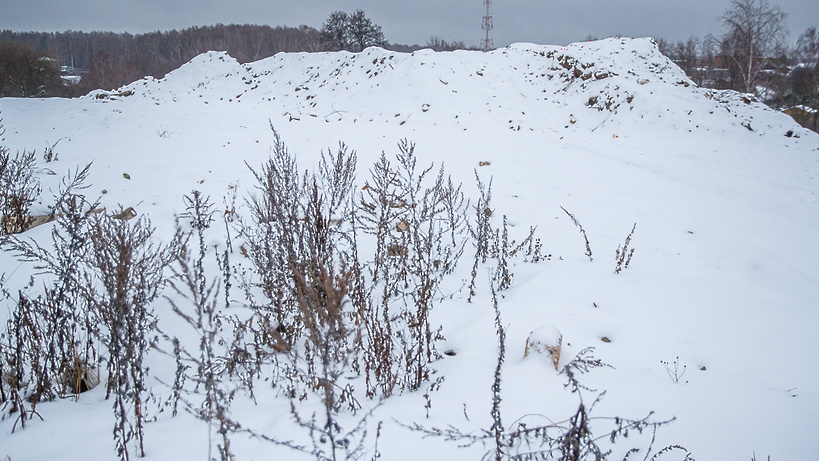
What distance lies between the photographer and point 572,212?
5.36 m

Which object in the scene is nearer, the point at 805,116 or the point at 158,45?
the point at 805,116

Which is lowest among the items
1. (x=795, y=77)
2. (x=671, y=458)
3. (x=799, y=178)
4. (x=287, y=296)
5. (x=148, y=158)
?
(x=671, y=458)

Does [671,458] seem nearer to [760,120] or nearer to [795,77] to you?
[760,120]

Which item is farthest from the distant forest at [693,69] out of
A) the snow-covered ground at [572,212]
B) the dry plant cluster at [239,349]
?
the dry plant cluster at [239,349]

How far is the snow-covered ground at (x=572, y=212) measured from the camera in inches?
80.5

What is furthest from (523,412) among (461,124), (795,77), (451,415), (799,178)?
(795,77)

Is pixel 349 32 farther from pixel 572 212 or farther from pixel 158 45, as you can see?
pixel 158 45

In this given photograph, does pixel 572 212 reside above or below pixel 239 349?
above

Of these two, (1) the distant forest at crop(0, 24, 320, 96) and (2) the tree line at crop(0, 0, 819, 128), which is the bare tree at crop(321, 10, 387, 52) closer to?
(2) the tree line at crop(0, 0, 819, 128)

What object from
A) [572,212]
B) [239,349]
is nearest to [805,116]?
[572,212]

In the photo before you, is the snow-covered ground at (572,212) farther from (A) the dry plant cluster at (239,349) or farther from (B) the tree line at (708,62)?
(B) the tree line at (708,62)

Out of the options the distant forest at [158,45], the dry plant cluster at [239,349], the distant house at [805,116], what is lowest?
the dry plant cluster at [239,349]

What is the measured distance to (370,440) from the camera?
1.90 meters

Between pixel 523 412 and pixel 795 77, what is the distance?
2619 cm
